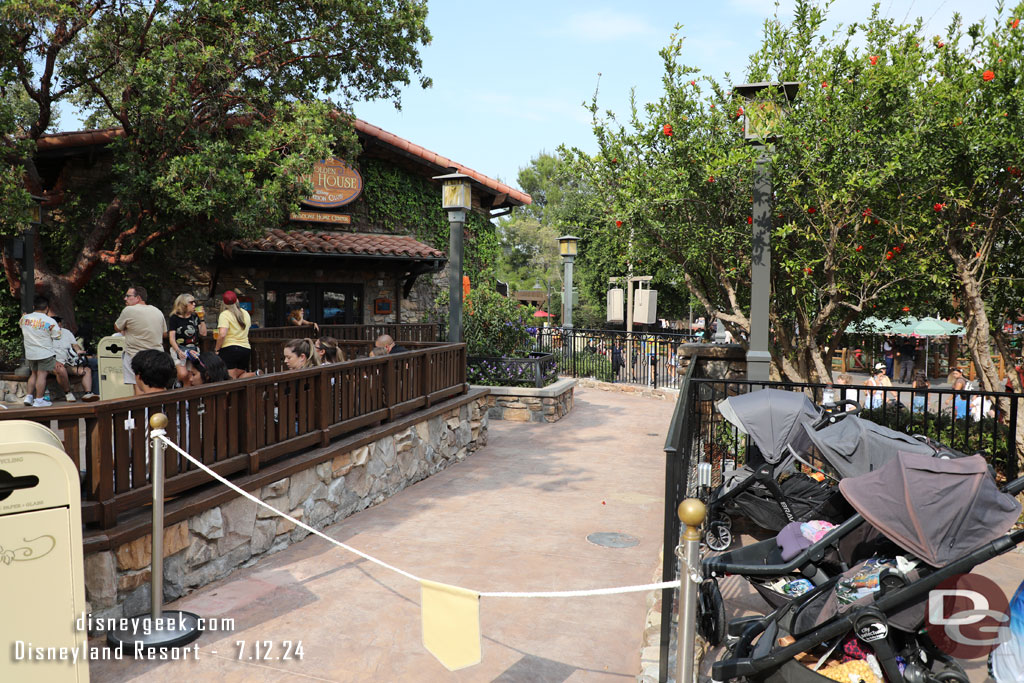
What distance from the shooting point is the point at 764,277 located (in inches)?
285

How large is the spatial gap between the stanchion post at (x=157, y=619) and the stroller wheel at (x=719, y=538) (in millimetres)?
3794

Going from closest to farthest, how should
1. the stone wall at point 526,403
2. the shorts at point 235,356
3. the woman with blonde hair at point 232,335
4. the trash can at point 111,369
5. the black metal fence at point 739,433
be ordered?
the black metal fence at point 739,433 → the trash can at point 111,369 → the woman with blonde hair at point 232,335 → the shorts at point 235,356 → the stone wall at point 526,403

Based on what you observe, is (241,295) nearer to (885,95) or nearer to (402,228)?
(402,228)

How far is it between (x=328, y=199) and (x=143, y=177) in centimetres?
624

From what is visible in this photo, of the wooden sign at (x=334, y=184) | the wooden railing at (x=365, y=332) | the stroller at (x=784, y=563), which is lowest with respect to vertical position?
the stroller at (x=784, y=563)

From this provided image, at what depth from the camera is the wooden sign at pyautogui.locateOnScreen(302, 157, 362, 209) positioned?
16234 mm

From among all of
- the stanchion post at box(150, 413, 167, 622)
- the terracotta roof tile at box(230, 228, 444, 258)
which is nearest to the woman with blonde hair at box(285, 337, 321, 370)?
the stanchion post at box(150, 413, 167, 622)

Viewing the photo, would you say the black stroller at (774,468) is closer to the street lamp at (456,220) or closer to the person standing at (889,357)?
the street lamp at (456,220)

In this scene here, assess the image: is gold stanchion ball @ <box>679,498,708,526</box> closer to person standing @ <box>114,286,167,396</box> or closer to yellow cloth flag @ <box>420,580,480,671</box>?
yellow cloth flag @ <box>420,580,480,671</box>

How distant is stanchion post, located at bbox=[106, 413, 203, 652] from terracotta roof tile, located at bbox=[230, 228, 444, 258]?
1024 cm

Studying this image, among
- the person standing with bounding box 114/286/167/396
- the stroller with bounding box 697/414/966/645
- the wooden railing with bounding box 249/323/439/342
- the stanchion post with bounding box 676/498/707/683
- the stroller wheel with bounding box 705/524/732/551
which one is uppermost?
the person standing with bounding box 114/286/167/396

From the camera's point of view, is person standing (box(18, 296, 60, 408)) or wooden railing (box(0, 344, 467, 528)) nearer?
wooden railing (box(0, 344, 467, 528))

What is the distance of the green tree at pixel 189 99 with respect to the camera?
1005 cm

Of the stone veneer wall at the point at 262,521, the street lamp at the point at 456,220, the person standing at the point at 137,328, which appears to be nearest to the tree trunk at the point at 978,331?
the stone veneer wall at the point at 262,521
